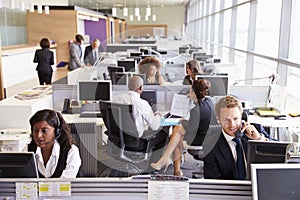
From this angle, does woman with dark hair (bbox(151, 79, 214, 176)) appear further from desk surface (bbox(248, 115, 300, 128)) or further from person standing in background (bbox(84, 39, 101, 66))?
person standing in background (bbox(84, 39, 101, 66))

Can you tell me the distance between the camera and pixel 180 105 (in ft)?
13.6

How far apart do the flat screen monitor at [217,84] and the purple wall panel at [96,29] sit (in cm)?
1379

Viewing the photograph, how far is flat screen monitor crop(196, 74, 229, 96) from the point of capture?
407cm

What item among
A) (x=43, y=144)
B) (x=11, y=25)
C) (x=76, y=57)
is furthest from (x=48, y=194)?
(x=11, y=25)

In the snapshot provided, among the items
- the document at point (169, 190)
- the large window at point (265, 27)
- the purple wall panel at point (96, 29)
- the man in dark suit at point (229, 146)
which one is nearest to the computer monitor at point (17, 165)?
the document at point (169, 190)

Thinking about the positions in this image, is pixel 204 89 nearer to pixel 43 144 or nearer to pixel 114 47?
pixel 43 144

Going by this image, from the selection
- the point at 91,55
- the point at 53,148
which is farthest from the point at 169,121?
the point at 91,55

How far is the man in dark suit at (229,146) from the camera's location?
2121 millimetres

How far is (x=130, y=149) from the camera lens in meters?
3.45

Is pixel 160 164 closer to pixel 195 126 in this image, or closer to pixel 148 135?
pixel 148 135

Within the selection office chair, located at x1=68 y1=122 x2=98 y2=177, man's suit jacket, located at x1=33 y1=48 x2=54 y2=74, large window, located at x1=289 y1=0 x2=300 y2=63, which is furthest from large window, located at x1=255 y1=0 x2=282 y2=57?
office chair, located at x1=68 y1=122 x2=98 y2=177

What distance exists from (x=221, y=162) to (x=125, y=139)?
141 centimetres

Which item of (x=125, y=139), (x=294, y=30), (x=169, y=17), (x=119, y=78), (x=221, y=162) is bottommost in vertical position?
(x=125, y=139)

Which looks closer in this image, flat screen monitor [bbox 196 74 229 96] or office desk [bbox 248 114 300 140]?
office desk [bbox 248 114 300 140]
